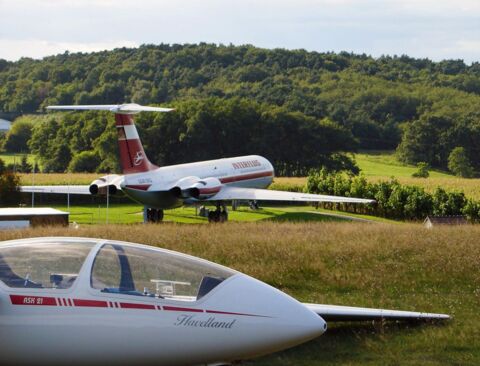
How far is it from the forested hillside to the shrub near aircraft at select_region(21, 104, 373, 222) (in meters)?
43.3

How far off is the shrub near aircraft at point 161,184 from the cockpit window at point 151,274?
26302 mm

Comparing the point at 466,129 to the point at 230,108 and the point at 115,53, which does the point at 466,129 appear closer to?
the point at 230,108

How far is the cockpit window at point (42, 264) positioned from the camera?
327 inches

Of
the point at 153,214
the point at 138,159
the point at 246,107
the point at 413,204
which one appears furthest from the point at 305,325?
the point at 246,107

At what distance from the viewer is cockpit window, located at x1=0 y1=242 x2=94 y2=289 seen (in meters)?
8.31

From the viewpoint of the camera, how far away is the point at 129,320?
8.08m

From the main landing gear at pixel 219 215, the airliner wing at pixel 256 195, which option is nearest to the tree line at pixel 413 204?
the airliner wing at pixel 256 195

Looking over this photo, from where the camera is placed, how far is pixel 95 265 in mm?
8398

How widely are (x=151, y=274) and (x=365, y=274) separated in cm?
744

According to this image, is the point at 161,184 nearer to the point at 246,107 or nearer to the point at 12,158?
the point at 246,107

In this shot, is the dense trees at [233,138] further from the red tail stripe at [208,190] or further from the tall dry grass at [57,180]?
the red tail stripe at [208,190]

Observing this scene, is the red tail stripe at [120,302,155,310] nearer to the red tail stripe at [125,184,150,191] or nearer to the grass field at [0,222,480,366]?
the grass field at [0,222,480,366]

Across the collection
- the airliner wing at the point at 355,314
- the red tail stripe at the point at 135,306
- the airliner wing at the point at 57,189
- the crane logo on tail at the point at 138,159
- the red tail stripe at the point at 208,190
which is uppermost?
the red tail stripe at the point at 135,306

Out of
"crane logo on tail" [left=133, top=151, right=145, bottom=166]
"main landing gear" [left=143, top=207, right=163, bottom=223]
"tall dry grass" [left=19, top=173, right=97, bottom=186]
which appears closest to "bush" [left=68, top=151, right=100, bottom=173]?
"tall dry grass" [left=19, top=173, right=97, bottom=186]
